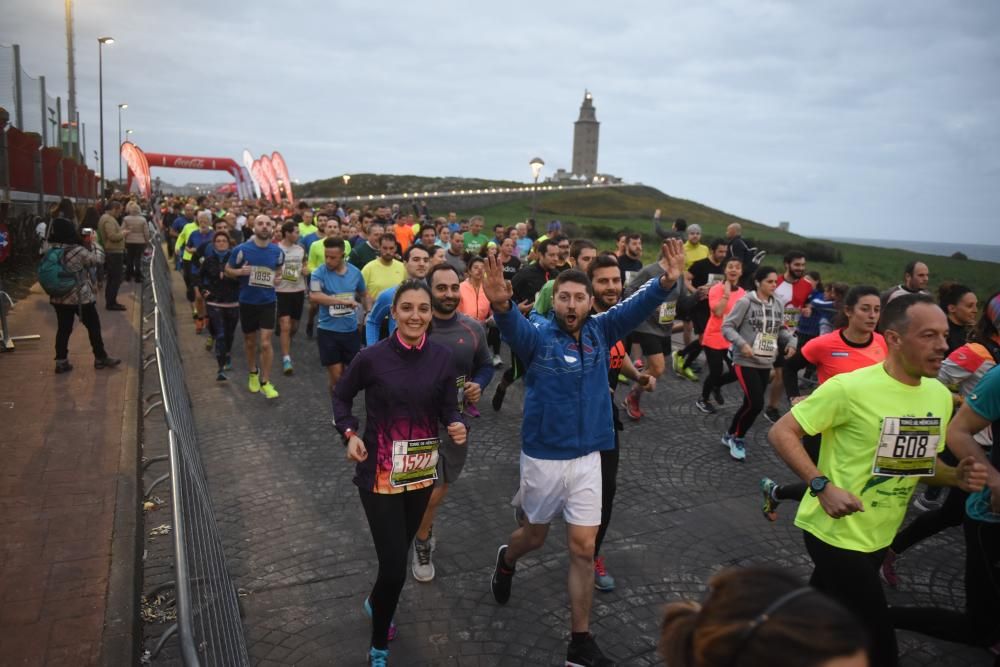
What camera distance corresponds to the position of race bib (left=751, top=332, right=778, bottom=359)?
21.7ft

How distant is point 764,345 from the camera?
21.8 feet

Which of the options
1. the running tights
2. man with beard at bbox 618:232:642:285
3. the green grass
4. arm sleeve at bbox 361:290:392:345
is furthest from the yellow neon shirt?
the running tights

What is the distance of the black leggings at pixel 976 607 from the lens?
302 cm

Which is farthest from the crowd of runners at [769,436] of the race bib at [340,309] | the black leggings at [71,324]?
the black leggings at [71,324]

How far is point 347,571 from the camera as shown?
4.43 meters

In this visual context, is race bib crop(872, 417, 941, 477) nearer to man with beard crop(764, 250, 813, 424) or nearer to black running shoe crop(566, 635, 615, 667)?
black running shoe crop(566, 635, 615, 667)

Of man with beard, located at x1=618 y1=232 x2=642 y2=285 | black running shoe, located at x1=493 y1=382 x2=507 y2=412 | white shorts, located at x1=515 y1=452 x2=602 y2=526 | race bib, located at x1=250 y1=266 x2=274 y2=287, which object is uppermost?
man with beard, located at x1=618 y1=232 x2=642 y2=285

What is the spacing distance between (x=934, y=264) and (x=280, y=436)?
42.9 m

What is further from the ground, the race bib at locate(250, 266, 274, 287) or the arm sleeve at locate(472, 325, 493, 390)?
the race bib at locate(250, 266, 274, 287)

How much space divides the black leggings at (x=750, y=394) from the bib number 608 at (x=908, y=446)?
356 cm

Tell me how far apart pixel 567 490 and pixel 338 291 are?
4.58 meters

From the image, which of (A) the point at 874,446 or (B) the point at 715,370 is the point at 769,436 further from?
(B) the point at 715,370

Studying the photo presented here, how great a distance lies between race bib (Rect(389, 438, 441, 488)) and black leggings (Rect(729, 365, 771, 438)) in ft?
13.7

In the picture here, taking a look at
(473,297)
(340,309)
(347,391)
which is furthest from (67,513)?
(473,297)
